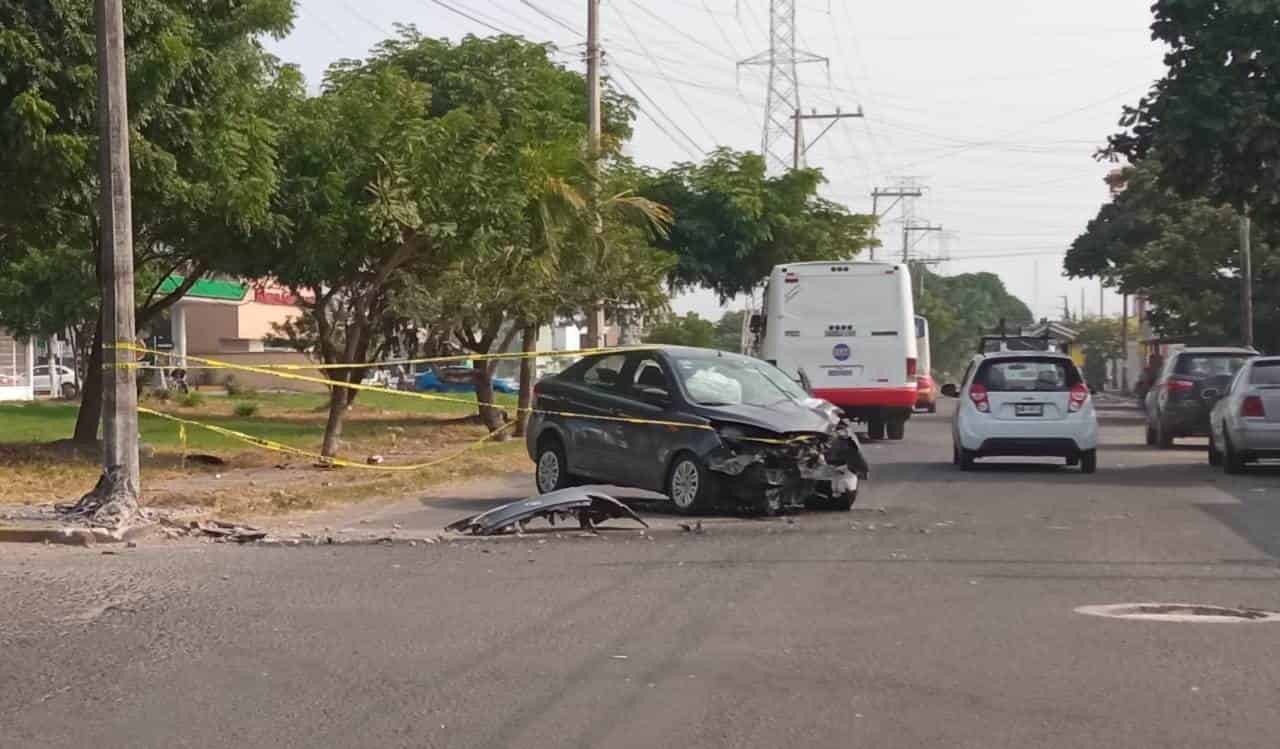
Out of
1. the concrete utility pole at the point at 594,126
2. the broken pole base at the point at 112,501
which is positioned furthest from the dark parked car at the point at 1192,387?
the broken pole base at the point at 112,501

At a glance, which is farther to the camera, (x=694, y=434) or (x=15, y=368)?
(x=15, y=368)

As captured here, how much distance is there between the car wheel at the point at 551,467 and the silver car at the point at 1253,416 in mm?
8814

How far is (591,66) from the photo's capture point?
95.2 feet

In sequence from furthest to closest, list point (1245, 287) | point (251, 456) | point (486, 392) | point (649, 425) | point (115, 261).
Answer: point (1245, 287), point (486, 392), point (251, 456), point (649, 425), point (115, 261)

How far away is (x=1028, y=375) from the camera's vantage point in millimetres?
20484

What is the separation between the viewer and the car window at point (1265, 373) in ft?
65.5

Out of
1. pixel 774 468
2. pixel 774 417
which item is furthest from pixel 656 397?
pixel 774 468

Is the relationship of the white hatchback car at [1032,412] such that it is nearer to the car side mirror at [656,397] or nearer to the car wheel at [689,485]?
the car side mirror at [656,397]

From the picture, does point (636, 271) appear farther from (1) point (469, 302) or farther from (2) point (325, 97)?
(2) point (325, 97)

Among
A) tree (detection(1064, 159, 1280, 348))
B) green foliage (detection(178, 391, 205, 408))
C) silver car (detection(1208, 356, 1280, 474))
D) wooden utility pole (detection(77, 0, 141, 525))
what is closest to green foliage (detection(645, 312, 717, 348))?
tree (detection(1064, 159, 1280, 348))

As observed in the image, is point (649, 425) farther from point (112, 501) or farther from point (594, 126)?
point (594, 126)

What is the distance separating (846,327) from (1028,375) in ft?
21.3

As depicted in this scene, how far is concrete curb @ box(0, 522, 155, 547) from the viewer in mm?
13070

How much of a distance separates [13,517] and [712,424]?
243 inches
